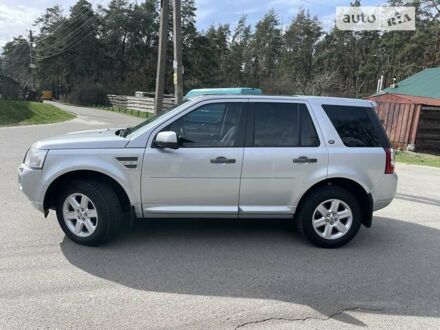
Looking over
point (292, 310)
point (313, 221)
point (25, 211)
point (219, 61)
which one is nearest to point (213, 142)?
point (313, 221)

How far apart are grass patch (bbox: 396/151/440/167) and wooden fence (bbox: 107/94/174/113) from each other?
16810 millimetres

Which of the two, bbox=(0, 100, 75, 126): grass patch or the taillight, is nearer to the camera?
the taillight

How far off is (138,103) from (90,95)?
19566 millimetres

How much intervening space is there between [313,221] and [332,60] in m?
63.0

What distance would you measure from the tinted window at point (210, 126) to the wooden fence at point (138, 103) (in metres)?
24.9

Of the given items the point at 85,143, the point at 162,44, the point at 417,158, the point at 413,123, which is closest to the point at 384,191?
the point at 85,143

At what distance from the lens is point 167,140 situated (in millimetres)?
4762

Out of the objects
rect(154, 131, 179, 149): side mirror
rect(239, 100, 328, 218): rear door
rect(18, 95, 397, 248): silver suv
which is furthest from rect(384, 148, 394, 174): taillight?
rect(154, 131, 179, 149): side mirror

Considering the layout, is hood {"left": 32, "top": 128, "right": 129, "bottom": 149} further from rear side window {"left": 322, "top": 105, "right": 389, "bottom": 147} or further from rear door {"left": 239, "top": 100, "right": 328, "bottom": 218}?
rear side window {"left": 322, "top": 105, "right": 389, "bottom": 147}

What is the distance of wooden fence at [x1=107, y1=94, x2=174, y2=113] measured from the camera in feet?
105

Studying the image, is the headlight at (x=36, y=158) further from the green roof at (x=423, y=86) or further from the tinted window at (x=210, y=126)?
the green roof at (x=423, y=86)

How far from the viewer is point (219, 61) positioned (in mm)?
74938

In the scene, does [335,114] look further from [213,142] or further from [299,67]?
[299,67]

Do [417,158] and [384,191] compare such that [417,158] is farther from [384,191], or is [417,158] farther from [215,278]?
[215,278]
